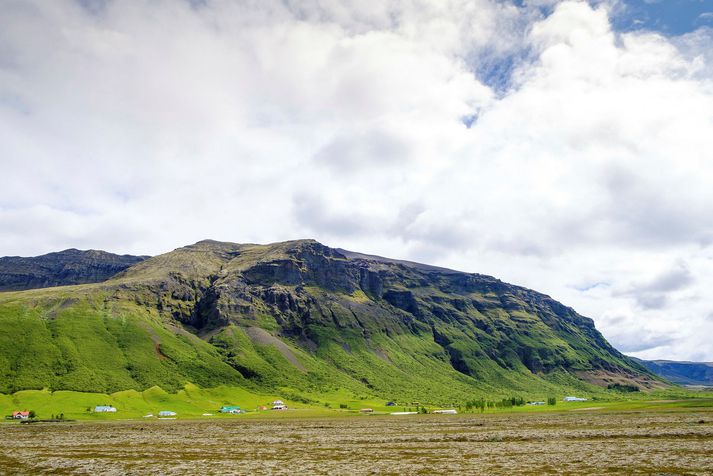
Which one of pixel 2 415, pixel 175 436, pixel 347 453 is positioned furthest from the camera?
pixel 2 415

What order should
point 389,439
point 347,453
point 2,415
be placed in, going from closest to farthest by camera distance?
point 347,453, point 389,439, point 2,415

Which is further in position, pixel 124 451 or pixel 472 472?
pixel 124 451

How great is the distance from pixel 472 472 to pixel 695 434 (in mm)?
49855

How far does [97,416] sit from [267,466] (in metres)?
160

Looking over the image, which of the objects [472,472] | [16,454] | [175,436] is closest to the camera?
[472,472]

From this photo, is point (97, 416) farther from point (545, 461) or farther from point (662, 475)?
point (662, 475)

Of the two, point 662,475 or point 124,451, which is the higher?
point 662,475

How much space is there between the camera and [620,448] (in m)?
66.2

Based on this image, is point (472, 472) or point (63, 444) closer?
point (472, 472)

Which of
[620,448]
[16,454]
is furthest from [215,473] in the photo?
[620,448]

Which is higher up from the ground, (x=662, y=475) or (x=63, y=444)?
(x=662, y=475)

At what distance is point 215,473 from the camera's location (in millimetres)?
54656

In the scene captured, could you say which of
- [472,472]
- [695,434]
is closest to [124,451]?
[472,472]

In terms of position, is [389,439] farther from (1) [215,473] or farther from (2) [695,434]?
(2) [695,434]
